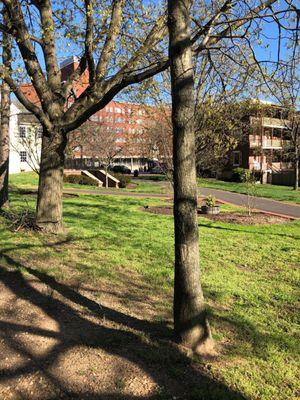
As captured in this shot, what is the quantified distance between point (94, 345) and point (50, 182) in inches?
185

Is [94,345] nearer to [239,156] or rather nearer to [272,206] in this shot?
[272,206]

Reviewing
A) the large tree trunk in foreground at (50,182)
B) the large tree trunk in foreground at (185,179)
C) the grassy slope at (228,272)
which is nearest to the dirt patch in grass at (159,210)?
the grassy slope at (228,272)

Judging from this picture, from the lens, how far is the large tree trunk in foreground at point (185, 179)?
3.92 metres

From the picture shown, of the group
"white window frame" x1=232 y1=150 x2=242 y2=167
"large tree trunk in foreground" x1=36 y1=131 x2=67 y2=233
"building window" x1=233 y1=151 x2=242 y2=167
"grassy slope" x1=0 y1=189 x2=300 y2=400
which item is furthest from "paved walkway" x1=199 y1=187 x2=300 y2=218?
"building window" x1=233 y1=151 x2=242 y2=167

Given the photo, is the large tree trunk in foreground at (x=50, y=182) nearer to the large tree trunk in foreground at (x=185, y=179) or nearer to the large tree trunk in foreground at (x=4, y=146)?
the large tree trunk in foreground at (x=4, y=146)

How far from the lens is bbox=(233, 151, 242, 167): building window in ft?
172

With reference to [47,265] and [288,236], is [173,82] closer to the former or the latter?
[47,265]

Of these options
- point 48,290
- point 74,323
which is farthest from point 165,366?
point 48,290

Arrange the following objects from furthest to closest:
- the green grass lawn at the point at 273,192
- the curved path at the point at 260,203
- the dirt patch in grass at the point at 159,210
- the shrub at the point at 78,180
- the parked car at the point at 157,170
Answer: the shrub at the point at 78,180 < the green grass lawn at the point at 273,192 < the curved path at the point at 260,203 < the parked car at the point at 157,170 < the dirt patch in grass at the point at 159,210

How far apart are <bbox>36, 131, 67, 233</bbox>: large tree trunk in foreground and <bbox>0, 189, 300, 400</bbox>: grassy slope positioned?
0.42 metres

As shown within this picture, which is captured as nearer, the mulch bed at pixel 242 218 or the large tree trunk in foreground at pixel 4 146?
the large tree trunk in foreground at pixel 4 146

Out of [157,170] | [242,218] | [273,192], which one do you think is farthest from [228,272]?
[157,170]

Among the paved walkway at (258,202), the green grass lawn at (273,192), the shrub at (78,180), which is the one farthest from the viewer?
the shrub at (78,180)

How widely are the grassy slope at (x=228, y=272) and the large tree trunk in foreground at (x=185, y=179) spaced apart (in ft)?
1.51
